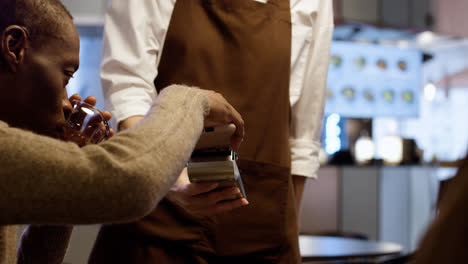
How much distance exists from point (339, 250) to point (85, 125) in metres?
1.43

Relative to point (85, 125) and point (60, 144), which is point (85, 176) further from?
point (85, 125)

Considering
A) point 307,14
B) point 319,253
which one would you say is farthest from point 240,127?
point 319,253

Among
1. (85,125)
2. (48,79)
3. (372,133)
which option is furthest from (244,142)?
(372,133)

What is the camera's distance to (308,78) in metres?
1.42

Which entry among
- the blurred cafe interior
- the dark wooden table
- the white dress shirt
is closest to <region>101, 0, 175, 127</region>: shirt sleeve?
the white dress shirt

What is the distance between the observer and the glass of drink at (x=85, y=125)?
0.91m

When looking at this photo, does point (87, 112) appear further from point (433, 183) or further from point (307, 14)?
point (433, 183)

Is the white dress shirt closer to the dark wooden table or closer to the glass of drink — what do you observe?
the glass of drink

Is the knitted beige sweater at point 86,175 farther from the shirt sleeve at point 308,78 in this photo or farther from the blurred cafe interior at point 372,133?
the blurred cafe interior at point 372,133

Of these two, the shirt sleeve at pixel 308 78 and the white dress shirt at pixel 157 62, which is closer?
the white dress shirt at pixel 157 62

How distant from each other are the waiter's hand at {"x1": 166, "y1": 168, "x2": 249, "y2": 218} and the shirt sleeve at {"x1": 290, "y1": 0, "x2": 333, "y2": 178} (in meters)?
0.43

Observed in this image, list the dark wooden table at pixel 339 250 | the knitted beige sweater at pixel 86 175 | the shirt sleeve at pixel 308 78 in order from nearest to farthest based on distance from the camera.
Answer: the knitted beige sweater at pixel 86 175, the shirt sleeve at pixel 308 78, the dark wooden table at pixel 339 250

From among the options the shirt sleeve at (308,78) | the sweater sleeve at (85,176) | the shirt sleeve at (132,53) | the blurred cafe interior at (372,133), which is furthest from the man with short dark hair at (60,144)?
the blurred cafe interior at (372,133)

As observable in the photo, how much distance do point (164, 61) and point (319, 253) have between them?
109cm
